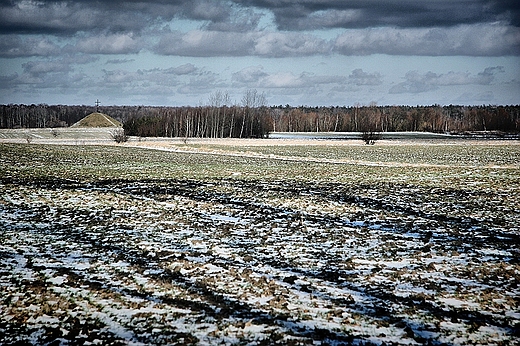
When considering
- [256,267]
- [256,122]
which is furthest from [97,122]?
[256,267]

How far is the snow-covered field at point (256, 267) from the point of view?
23.9 ft

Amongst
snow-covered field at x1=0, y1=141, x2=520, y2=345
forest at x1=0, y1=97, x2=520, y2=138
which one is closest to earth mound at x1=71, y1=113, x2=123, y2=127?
forest at x1=0, y1=97, x2=520, y2=138

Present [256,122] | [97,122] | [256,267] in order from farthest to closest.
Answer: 1. [97,122]
2. [256,122]
3. [256,267]

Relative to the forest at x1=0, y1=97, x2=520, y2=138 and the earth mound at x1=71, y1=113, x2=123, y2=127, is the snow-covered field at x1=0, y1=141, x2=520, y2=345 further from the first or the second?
the earth mound at x1=71, y1=113, x2=123, y2=127

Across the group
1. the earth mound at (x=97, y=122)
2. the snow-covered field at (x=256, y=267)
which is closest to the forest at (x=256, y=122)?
the earth mound at (x=97, y=122)

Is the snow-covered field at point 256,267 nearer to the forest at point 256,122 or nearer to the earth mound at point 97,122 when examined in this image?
the forest at point 256,122

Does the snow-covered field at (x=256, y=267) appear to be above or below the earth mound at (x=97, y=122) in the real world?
below

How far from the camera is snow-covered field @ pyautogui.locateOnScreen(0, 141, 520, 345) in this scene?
7.28 metres

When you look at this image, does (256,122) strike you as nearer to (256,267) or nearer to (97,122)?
(97,122)

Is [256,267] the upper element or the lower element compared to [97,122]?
lower

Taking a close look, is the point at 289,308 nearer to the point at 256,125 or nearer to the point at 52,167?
the point at 52,167

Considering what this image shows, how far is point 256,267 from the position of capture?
10586 mm

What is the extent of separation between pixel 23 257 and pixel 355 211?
11.1m

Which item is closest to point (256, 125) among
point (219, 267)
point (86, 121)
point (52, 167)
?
point (86, 121)
